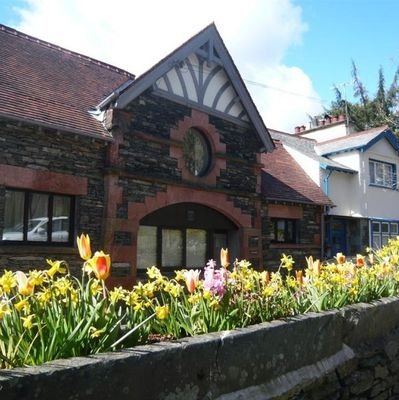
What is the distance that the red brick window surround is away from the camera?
477 inches

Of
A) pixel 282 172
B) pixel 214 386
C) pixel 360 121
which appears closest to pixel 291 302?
pixel 214 386

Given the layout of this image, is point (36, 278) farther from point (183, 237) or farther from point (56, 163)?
point (183, 237)

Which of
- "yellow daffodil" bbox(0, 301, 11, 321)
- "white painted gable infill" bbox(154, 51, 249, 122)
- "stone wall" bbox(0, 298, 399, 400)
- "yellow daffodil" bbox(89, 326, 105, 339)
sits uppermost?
"white painted gable infill" bbox(154, 51, 249, 122)

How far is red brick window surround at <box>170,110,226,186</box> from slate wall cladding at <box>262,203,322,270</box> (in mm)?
2644

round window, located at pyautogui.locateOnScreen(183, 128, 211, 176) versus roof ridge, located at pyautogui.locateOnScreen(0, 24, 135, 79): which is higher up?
roof ridge, located at pyautogui.locateOnScreen(0, 24, 135, 79)

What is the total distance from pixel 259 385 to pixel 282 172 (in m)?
15.4

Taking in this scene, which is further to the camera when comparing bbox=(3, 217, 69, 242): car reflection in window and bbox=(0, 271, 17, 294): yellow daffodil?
bbox=(3, 217, 69, 242): car reflection in window

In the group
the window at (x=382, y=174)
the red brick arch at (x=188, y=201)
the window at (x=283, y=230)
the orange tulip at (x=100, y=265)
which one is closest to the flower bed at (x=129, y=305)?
the orange tulip at (x=100, y=265)

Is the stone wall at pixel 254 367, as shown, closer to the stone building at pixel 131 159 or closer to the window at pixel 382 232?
the stone building at pixel 131 159

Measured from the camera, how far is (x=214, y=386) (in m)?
2.85

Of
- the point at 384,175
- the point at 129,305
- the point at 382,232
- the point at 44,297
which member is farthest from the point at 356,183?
the point at 44,297

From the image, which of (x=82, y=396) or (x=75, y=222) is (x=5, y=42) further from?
(x=82, y=396)

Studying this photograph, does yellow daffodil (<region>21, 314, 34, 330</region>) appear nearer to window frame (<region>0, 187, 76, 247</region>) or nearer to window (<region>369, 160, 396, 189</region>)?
window frame (<region>0, 187, 76, 247</region>)

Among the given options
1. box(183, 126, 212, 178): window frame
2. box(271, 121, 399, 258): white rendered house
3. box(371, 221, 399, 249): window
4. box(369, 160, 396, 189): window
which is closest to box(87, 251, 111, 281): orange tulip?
box(183, 126, 212, 178): window frame
